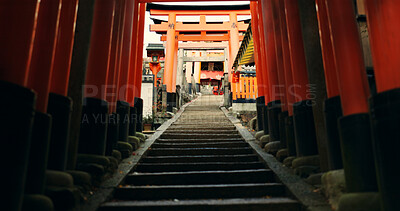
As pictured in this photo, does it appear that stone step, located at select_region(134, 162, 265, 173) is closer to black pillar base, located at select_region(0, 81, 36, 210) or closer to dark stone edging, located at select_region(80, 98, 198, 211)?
dark stone edging, located at select_region(80, 98, 198, 211)

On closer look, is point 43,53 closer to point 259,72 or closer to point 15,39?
point 15,39

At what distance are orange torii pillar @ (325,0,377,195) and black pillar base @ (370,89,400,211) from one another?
0.39m

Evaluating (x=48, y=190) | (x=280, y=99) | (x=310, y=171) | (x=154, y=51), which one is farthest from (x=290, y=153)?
(x=154, y=51)

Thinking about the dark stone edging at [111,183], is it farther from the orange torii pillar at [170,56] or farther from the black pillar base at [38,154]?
the orange torii pillar at [170,56]

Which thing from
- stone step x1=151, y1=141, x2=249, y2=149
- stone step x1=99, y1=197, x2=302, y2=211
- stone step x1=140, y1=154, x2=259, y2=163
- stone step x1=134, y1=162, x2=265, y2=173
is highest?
stone step x1=151, y1=141, x2=249, y2=149

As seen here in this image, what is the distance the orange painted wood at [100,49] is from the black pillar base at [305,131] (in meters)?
2.66

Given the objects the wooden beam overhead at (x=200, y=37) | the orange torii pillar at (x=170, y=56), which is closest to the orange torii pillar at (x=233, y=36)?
the wooden beam overhead at (x=200, y=37)

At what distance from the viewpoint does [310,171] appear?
10.4 ft

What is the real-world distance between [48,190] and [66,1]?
78.0 inches

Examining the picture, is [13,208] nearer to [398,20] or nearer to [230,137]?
[398,20]

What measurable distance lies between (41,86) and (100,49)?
149 cm

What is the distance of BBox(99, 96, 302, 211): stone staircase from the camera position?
266 centimetres

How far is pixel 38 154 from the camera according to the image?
209 cm

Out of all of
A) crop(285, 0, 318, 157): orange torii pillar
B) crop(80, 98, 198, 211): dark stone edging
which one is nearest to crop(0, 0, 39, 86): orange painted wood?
crop(80, 98, 198, 211): dark stone edging
